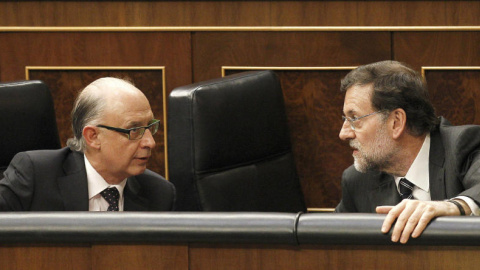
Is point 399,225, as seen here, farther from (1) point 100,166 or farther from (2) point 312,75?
(2) point 312,75

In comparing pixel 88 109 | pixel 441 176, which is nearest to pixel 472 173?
pixel 441 176

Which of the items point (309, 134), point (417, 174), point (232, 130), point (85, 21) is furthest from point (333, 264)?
point (85, 21)

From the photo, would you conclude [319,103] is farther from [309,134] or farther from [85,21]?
[85,21]

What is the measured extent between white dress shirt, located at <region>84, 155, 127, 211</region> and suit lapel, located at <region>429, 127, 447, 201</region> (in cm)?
52

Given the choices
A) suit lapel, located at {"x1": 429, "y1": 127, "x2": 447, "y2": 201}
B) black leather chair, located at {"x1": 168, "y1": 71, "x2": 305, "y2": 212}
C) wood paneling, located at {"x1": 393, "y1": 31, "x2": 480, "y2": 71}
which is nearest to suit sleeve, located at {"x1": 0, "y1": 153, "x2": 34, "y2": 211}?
black leather chair, located at {"x1": 168, "y1": 71, "x2": 305, "y2": 212}

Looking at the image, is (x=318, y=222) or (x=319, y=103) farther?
(x=319, y=103)

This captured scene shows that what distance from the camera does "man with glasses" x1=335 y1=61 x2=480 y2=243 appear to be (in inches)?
47.9

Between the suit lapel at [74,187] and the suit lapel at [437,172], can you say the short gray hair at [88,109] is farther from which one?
the suit lapel at [437,172]

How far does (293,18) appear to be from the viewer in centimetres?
191

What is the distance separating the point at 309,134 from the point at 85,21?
0.65 meters

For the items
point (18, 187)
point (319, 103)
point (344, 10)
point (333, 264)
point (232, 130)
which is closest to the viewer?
point (333, 264)

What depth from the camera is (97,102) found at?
1.31 m

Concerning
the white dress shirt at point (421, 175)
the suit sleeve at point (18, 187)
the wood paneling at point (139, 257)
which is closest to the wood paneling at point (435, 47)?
the white dress shirt at point (421, 175)

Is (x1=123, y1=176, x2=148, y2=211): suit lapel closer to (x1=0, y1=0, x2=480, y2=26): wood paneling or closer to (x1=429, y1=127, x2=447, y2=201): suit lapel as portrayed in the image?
(x1=429, y1=127, x2=447, y2=201): suit lapel
